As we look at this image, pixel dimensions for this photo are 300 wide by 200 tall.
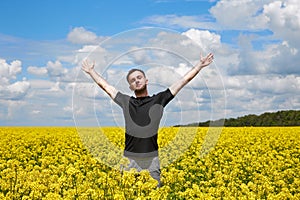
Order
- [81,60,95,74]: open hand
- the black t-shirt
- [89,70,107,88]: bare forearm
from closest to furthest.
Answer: the black t-shirt, [89,70,107,88]: bare forearm, [81,60,95,74]: open hand

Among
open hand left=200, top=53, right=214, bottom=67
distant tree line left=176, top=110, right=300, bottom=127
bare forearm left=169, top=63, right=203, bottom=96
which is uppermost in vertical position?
open hand left=200, top=53, right=214, bottom=67

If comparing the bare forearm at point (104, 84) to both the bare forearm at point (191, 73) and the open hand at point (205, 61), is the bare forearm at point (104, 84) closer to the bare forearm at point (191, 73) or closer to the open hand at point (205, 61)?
the bare forearm at point (191, 73)

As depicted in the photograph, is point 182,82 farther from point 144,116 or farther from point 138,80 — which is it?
point 144,116

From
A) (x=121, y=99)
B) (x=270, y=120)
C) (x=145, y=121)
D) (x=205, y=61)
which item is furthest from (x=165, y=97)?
(x=270, y=120)

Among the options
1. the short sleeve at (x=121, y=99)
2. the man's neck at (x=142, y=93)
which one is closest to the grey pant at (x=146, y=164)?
the short sleeve at (x=121, y=99)

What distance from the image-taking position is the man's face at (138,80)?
7.78 meters

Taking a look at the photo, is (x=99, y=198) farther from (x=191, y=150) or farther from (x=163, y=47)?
(x=191, y=150)

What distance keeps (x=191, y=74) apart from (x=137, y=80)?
79cm

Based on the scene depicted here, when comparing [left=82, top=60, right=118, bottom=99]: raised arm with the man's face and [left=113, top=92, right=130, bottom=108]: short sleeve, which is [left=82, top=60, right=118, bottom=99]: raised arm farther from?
the man's face

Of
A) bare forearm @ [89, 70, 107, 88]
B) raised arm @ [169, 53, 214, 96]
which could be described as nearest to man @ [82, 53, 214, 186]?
raised arm @ [169, 53, 214, 96]

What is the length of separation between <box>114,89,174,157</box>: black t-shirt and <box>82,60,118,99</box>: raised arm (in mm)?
390

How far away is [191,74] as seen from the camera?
7.85m

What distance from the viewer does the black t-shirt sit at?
7.77m

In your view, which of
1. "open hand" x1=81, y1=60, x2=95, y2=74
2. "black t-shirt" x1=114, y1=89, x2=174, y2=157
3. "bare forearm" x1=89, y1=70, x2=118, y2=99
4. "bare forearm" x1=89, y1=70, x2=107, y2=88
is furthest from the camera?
"open hand" x1=81, y1=60, x2=95, y2=74
